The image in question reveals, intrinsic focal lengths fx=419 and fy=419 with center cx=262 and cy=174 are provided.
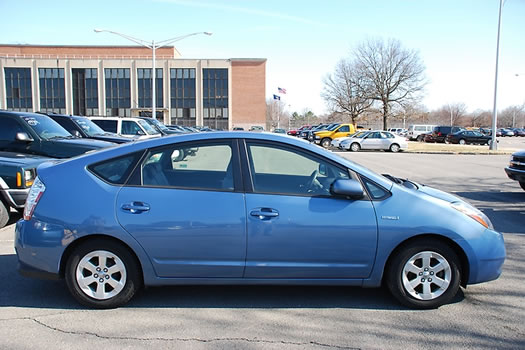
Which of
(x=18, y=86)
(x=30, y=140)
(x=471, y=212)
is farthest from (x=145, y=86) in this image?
(x=471, y=212)

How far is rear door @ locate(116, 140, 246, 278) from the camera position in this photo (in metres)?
3.70

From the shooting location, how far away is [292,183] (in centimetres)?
400

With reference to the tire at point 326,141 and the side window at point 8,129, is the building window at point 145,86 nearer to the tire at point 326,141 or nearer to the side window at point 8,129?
the tire at point 326,141

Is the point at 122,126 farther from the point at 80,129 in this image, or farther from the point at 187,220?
the point at 187,220

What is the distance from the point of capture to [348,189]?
3.72m

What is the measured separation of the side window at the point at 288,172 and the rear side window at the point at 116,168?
1107mm

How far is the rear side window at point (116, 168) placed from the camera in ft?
12.7

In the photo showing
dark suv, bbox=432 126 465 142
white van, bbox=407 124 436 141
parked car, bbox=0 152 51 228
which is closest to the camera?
parked car, bbox=0 152 51 228

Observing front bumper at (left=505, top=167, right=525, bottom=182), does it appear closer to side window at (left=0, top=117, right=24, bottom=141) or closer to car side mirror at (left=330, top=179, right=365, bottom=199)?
car side mirror at (left=330, top=179, right=365, bottom=199)

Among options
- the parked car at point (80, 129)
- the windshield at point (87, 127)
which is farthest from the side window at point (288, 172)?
the windshield at point (87, 127)

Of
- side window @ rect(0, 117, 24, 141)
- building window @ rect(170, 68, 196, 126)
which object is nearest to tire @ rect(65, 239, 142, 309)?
side window @ rect(0, 117, 24, 141)

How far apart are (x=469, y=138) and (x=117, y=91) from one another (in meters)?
56.5

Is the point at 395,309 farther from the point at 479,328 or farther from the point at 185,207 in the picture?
the point at 185,207

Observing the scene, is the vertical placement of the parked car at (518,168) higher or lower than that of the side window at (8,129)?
lower
